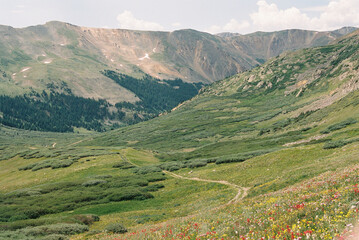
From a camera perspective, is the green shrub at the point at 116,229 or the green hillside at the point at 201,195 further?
the green shrub at the point at 116,229

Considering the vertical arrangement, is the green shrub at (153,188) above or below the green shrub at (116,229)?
below

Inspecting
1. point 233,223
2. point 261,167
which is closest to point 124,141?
point 261,167

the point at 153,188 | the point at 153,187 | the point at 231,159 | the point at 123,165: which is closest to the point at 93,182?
the point at 153,187

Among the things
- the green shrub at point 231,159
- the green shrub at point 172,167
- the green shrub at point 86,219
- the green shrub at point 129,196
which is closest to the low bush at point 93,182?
the green shrub at point 129,196

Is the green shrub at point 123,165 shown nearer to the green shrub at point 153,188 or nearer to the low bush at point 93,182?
the low bush at point 93,182

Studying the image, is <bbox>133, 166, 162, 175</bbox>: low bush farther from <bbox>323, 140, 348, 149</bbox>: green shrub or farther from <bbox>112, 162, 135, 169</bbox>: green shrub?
<bbox>323, 140, 348, 149</bbox>: green shrub

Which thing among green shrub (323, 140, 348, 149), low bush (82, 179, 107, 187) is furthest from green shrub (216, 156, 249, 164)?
low bush (82, 179, 107, 187)

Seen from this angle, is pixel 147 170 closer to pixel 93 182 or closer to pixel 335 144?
pixel 93 182

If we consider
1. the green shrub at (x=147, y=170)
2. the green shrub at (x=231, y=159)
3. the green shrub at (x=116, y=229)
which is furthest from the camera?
the green shrub at (x=147, y=170)

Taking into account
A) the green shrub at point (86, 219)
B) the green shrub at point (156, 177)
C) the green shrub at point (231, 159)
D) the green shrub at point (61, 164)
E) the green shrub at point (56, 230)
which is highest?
the green shrub at point (56, 230)

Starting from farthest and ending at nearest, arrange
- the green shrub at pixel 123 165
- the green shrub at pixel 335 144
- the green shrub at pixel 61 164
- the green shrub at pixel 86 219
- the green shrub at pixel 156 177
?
1. the green shrub at pixel 61 164
2. the green shrub at pixel 123 165
3. the green shrub at pixel 156 177
4. the green shrub at pixel 335 144
5. the green shrub at pixel 86 219

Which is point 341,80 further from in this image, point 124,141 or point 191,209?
point 191,209

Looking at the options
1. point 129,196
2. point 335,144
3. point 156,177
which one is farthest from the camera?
point 156,177

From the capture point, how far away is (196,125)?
196 metres
